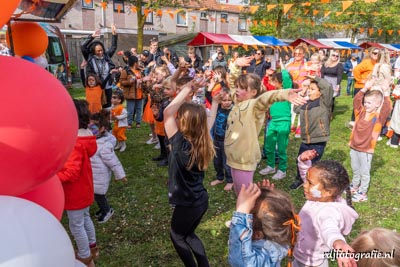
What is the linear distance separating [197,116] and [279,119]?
9.26 ft

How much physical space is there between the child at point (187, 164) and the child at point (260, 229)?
766mm

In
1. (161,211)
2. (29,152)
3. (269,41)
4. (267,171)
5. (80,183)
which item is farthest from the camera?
(269,41)

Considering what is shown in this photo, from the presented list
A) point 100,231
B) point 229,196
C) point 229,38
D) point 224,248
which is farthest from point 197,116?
point 229,38

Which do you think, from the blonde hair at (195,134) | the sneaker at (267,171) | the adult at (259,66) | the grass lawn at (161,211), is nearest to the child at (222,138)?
the grass lawn at (161,211)

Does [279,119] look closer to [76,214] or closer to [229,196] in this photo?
[229,196]

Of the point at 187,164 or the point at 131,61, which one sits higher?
the point at 131,61

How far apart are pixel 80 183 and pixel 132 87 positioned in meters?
4.92

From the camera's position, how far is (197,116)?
2514 millimetres

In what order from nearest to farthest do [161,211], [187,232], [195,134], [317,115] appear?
[195,134] < [187,232] < [161,211] < [317,115]

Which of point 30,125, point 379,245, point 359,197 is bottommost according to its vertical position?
point 359,197

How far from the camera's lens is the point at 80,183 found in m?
2.75

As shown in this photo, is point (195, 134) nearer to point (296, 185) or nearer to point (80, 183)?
point (80, 183)

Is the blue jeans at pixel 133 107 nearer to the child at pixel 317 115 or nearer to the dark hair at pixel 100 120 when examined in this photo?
the dark hair at pixel 100 120

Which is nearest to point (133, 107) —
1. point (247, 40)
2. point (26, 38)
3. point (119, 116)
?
point (119, 116)
